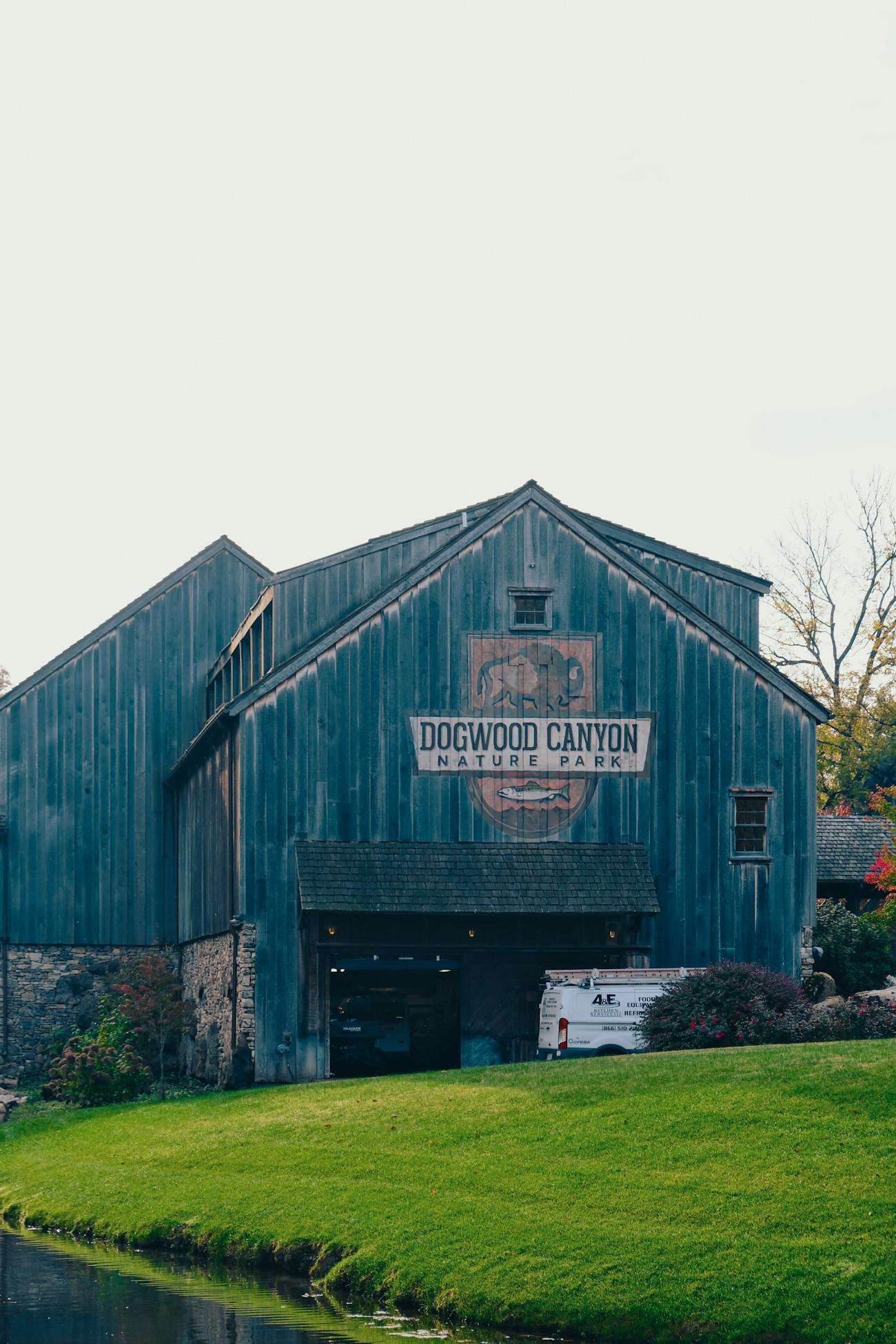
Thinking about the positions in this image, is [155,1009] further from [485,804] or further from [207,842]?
[485,804]

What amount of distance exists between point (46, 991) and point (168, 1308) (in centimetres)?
2655

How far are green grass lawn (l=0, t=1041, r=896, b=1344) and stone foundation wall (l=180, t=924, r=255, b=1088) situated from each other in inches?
165

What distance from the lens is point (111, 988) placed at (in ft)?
148

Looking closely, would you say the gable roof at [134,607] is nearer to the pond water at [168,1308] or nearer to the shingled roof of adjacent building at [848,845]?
the shingled roof of adjacent building at [848,845]

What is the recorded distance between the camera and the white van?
33531mm

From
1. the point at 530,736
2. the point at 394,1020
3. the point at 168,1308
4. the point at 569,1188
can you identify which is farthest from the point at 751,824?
the point at 168,1308

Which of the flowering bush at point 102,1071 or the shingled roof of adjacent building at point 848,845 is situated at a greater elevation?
the shingled roof of adjacent building at point 848,845

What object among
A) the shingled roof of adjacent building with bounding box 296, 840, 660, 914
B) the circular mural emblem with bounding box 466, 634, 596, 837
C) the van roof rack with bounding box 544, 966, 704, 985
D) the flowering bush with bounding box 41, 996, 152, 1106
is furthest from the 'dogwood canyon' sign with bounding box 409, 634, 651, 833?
the flowering bush with bounding box 41, 996, 152, 1106

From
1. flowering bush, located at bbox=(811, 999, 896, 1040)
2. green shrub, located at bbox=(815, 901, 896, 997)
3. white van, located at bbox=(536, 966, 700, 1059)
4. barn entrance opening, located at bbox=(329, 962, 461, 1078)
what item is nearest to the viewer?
flowering bush, located at bbox=(811, 999, 896, 1040)

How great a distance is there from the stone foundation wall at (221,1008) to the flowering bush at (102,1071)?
4.62ft

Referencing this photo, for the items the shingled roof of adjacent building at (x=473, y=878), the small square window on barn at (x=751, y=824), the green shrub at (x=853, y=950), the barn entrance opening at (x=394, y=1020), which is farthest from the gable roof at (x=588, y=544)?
the green shrub at (x=853, y=950)

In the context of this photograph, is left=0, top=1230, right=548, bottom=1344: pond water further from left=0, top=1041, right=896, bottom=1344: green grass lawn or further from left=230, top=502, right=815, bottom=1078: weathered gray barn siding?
left=230, top=502, right=815, bottom=1078: weathered gray barn siding

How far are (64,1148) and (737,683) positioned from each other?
54.6 feet

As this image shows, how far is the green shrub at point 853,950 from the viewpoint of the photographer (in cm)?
4562
